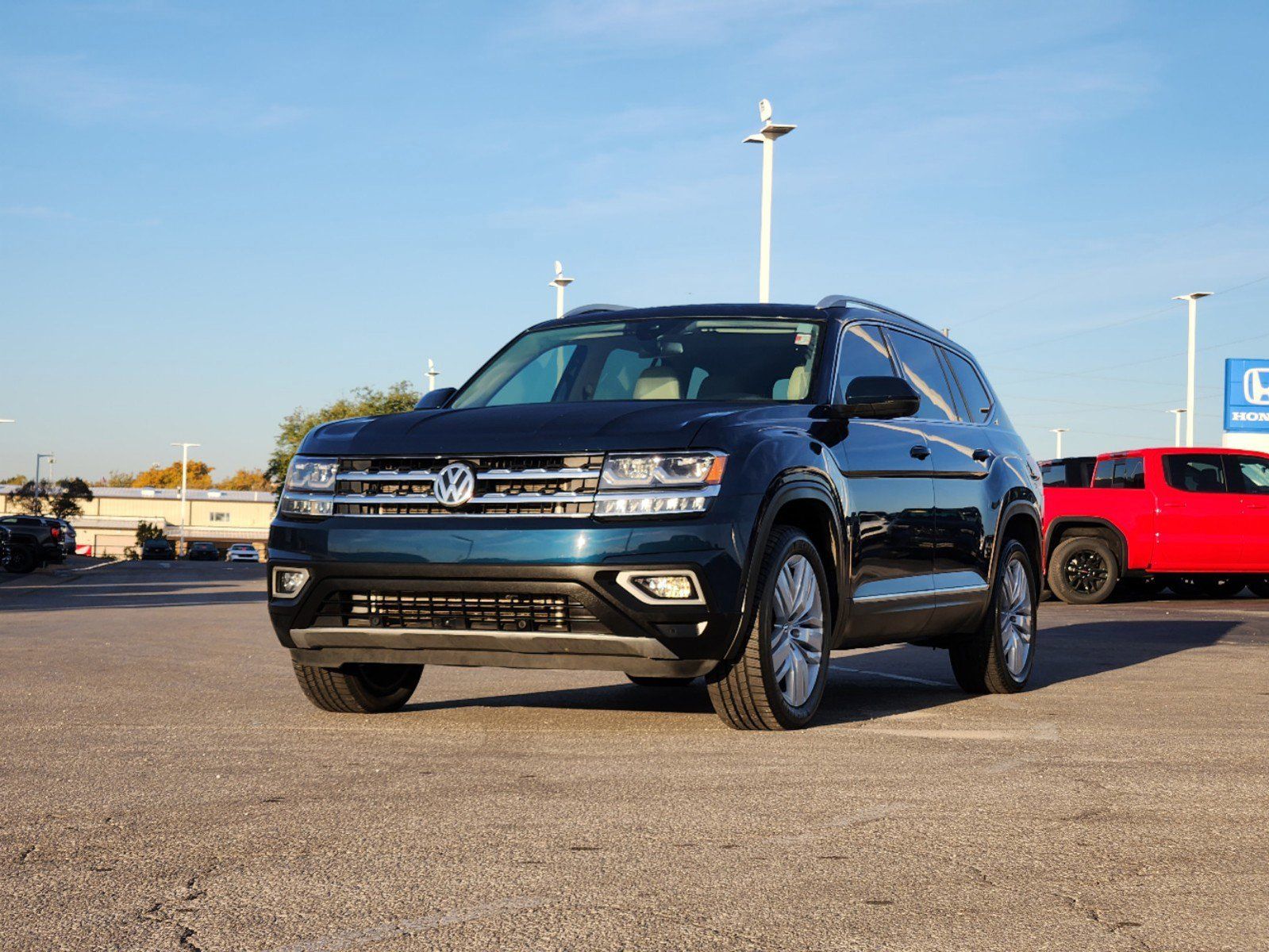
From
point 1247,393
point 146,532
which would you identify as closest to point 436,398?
point 1247,393

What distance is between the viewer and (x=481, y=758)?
5.85m

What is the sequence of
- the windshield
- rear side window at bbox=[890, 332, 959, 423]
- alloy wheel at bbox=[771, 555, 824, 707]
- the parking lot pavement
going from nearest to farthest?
the parking lot pavement → alloy wheel at bbox=[771, 555, 824, 707] → the windshield → rear side window at bbox=[890, 332, 959, 423]

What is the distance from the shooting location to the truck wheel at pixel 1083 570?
19922 millimetres

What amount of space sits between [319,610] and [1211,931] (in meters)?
3.99

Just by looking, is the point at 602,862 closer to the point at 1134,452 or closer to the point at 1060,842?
the point at 1060,842

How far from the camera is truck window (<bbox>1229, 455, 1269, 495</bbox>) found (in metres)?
20.4

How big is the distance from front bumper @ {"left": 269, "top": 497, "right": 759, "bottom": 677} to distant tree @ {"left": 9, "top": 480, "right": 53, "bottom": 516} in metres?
102

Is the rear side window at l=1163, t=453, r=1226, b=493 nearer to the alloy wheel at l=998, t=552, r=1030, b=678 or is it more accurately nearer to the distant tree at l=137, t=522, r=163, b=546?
the alloy wheel at l=998, t=552, r=1030, b=678

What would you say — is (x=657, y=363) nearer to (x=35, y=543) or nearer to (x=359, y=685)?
(x=359, y=685)

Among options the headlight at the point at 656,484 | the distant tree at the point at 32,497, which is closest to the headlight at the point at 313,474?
the headlight at the point at 656,484

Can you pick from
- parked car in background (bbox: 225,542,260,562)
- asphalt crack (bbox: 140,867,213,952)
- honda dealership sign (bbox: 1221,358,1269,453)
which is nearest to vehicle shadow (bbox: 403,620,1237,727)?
asphalt crack (bbox: 140,867,213,952)

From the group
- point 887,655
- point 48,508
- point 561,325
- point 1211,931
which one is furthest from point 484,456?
point 48,508

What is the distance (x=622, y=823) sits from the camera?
15.0 feet

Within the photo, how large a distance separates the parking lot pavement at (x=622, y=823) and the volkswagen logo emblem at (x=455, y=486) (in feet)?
3.14
